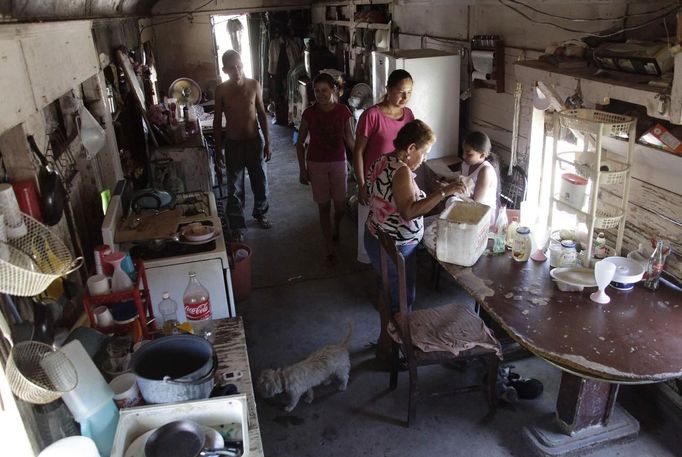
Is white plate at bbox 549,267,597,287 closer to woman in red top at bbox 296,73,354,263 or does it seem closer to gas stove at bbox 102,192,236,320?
gas stove at bbox 102,192,236,320

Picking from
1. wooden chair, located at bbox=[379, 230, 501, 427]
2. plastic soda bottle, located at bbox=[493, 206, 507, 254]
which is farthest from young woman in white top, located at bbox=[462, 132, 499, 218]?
wooden chair, located at bbox=[379, 230, 501, 427]

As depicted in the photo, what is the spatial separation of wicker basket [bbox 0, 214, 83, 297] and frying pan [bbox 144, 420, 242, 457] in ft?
2.00

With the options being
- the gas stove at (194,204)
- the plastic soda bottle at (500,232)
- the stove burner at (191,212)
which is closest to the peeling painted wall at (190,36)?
the gas stove at (194,204)

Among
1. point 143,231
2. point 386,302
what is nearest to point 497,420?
point 386,302

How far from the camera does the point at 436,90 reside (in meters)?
5.02

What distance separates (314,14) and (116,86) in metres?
6.00

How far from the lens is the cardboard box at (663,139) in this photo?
8.79 feet

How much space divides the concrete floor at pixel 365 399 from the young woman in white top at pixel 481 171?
1.18 meters

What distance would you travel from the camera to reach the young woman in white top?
334 cm

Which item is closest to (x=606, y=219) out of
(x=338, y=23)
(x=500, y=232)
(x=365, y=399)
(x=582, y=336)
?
(x=500, y=232)

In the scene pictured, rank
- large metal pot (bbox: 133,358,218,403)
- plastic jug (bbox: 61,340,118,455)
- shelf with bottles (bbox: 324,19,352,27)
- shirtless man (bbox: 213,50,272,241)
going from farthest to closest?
shelf with bottles (bbox: 324,19,352,27), shirtless man (bbox: 213,50,272,241), large metal pot (bbox: 133,358,218,403), plastic jug (bbox: 61,340,118,455)

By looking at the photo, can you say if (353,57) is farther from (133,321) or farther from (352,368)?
(133,321)

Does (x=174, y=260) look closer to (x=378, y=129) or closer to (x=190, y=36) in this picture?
(x=378, y=129)

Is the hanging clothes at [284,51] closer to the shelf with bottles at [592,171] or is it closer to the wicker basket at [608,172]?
the shelf with bottles at [592,171]
